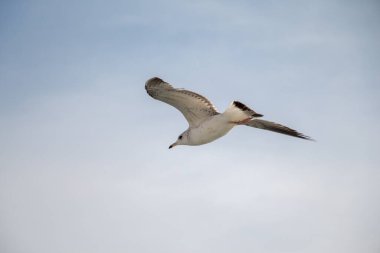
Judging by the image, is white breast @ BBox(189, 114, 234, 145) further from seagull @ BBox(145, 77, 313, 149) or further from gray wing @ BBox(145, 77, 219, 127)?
gray wing @ BBox(145, 77, 219, 127)

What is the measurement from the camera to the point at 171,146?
15258mm

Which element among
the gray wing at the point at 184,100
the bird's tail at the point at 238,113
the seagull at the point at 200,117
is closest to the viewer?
the bird's tail at the point at 238,113

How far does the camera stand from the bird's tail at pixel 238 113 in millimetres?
12180

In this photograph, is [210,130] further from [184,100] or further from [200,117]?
[184,100]

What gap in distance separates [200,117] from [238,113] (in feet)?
5.62

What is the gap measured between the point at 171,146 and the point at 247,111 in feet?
11.7

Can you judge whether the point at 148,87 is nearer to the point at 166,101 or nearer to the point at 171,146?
the point at 166,101

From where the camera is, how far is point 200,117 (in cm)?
1412

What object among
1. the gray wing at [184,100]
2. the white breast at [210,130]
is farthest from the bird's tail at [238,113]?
the gray wing at [184,100]

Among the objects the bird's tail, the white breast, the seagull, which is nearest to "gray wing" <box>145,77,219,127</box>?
the seagull

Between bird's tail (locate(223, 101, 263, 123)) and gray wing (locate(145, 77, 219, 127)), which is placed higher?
gray wing (locate(145, 77, 219, 127))

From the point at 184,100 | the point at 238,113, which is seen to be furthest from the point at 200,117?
the point at 238,113

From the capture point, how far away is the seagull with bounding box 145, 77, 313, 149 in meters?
13.2

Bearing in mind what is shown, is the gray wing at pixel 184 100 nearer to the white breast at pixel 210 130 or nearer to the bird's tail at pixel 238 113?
the white breast at pixel 210 130
